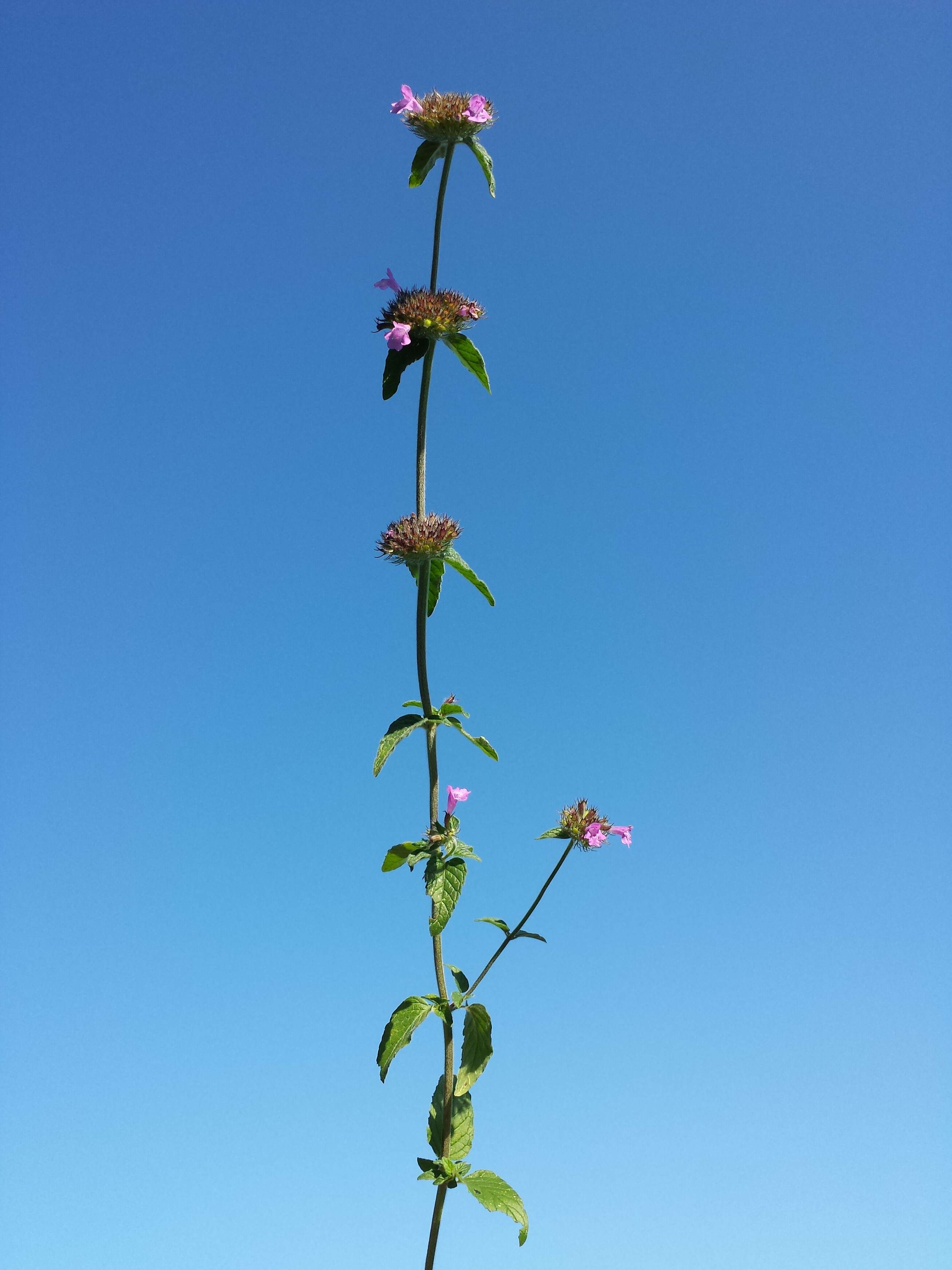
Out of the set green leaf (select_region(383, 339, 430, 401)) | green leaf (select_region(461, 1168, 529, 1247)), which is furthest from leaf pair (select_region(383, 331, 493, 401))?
green leaf (select_region(461, 1168, 529, 1247))

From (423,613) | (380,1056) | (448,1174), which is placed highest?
(423,613)

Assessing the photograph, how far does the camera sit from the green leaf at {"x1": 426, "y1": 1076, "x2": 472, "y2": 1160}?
150 inches

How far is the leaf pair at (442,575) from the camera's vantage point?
4031 millimetres

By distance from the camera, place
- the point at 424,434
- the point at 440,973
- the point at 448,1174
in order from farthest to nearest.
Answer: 1. the point at 424,434
2. the point at 440,973
3. the point at 448,1174

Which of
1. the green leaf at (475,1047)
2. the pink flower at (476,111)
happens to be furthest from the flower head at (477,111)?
the green leaf at (475,1047)

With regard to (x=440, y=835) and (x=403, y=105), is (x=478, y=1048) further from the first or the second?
(x=403, y=105)

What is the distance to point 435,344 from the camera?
4.26 m

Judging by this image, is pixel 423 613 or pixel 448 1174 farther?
pixel 423 613

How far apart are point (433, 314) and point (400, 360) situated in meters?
0.24

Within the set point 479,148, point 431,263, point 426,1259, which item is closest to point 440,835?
point 426,1259

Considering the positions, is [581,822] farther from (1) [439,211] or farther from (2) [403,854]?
(1) [439,211]

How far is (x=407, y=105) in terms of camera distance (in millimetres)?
4188

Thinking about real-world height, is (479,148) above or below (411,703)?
above

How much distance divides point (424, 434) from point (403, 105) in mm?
1417
